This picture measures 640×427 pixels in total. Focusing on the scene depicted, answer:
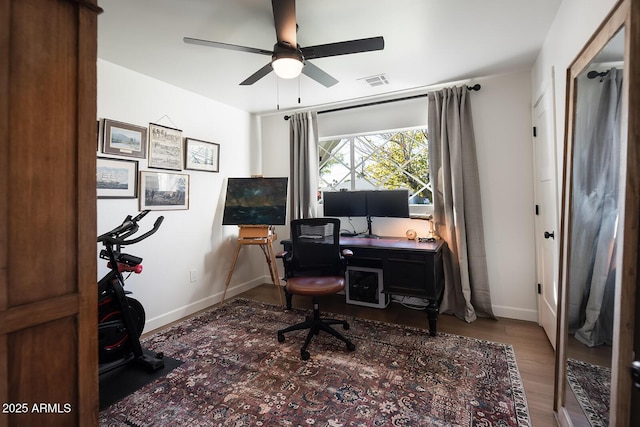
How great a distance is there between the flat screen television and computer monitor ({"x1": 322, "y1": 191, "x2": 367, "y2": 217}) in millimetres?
541

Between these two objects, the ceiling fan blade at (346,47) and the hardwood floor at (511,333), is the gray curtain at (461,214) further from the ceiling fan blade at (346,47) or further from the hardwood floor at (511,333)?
the ceiling fan blade at (346,47)

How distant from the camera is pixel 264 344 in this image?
8.09 feet

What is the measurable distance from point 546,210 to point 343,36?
2.23 meters

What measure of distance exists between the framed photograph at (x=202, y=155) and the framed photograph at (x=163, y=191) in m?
0.19

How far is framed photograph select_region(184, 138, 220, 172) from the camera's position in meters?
3.19

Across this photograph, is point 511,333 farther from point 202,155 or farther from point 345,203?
point 202,155

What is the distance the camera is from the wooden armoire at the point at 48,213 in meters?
0.79

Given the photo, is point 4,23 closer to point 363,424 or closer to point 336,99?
point 363,424

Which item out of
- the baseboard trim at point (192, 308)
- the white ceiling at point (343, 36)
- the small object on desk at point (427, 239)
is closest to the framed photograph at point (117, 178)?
the white ceiling at point (343, 36)

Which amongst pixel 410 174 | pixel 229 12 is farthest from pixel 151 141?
pixel 410 174

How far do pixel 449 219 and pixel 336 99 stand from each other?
1.94m

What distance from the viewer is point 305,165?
12.2 feet

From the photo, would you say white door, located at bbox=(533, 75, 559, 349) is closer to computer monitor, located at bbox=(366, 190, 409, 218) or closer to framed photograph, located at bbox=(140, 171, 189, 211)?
computer monitor, located at bbox=(366, 190, 409, 218)

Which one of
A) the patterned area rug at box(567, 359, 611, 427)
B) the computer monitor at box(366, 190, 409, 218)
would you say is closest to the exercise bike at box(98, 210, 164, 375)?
the computer monitor at box(366, 190, 409, 218)
